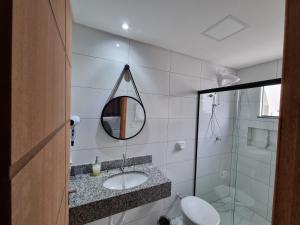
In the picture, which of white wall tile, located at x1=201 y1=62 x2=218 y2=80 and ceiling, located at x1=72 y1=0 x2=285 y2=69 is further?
white wall tile, located at x1=201 y1=62 x2=218 y2=80

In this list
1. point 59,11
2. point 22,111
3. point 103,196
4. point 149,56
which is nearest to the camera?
point 22,111

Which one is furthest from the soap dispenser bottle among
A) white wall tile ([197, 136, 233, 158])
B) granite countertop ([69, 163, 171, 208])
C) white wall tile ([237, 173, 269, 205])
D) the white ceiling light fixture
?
white wall tile ([237, 173, 269, 205])

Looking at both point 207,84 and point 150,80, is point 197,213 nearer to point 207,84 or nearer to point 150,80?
point 150,80

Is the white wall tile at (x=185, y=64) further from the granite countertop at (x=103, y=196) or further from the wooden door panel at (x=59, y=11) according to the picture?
the wooden door panel at (x=59, y=11)

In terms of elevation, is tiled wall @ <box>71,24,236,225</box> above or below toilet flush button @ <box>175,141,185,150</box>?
above

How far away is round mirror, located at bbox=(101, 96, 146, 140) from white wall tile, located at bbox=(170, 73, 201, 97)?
0.58 meters

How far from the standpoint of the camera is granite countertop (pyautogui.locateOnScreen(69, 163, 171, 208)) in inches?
44.3

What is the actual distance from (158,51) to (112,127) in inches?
44.5

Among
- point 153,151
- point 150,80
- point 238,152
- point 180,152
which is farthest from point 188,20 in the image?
point 238,152

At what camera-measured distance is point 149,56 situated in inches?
72.3

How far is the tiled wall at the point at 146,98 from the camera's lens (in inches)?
58.4

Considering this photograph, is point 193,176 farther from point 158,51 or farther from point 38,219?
point 38,219

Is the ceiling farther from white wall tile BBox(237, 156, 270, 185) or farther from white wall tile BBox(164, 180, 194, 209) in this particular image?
white wall tile BBox(164, 180, 194, 209)

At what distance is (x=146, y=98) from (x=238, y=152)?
5.54ft
